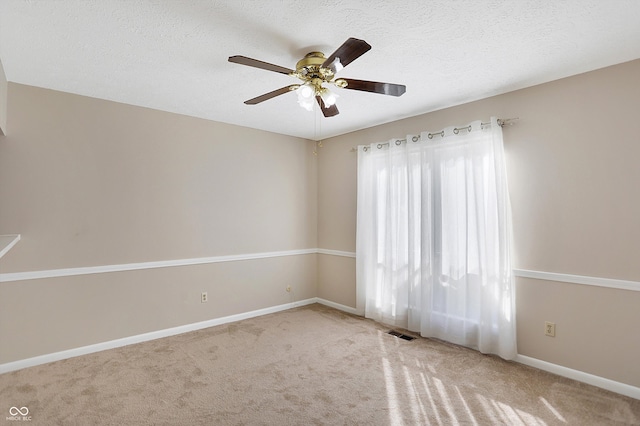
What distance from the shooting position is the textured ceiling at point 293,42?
1859 millimetres

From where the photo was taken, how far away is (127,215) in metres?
3.40

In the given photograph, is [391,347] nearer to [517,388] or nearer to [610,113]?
[517,388]

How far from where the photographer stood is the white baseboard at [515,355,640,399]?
240 centimetres

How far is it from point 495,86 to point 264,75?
2.11m

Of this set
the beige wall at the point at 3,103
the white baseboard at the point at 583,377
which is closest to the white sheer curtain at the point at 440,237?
the white baseboard at the point at 583,377

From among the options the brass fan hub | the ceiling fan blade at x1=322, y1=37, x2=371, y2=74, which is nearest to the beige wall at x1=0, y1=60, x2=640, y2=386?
the brass fan hub

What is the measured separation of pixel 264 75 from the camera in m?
2.69

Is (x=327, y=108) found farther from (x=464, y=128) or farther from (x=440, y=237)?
(x=440, y=237)

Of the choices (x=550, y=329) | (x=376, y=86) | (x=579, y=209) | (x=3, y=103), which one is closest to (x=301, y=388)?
(x=550, y=329)

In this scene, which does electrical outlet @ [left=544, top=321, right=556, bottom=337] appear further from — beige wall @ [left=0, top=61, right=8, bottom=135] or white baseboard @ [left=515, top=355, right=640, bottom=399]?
beige wall @ [left=0, top=61, right=8, bottom=135]

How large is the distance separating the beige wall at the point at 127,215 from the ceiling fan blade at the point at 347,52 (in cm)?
249

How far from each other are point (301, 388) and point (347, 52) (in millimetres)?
2420

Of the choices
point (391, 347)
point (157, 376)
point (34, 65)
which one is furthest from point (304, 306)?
point (34, 65)

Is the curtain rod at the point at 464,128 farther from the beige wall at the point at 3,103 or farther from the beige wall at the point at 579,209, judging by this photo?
the beige wall at the point at 3,103
